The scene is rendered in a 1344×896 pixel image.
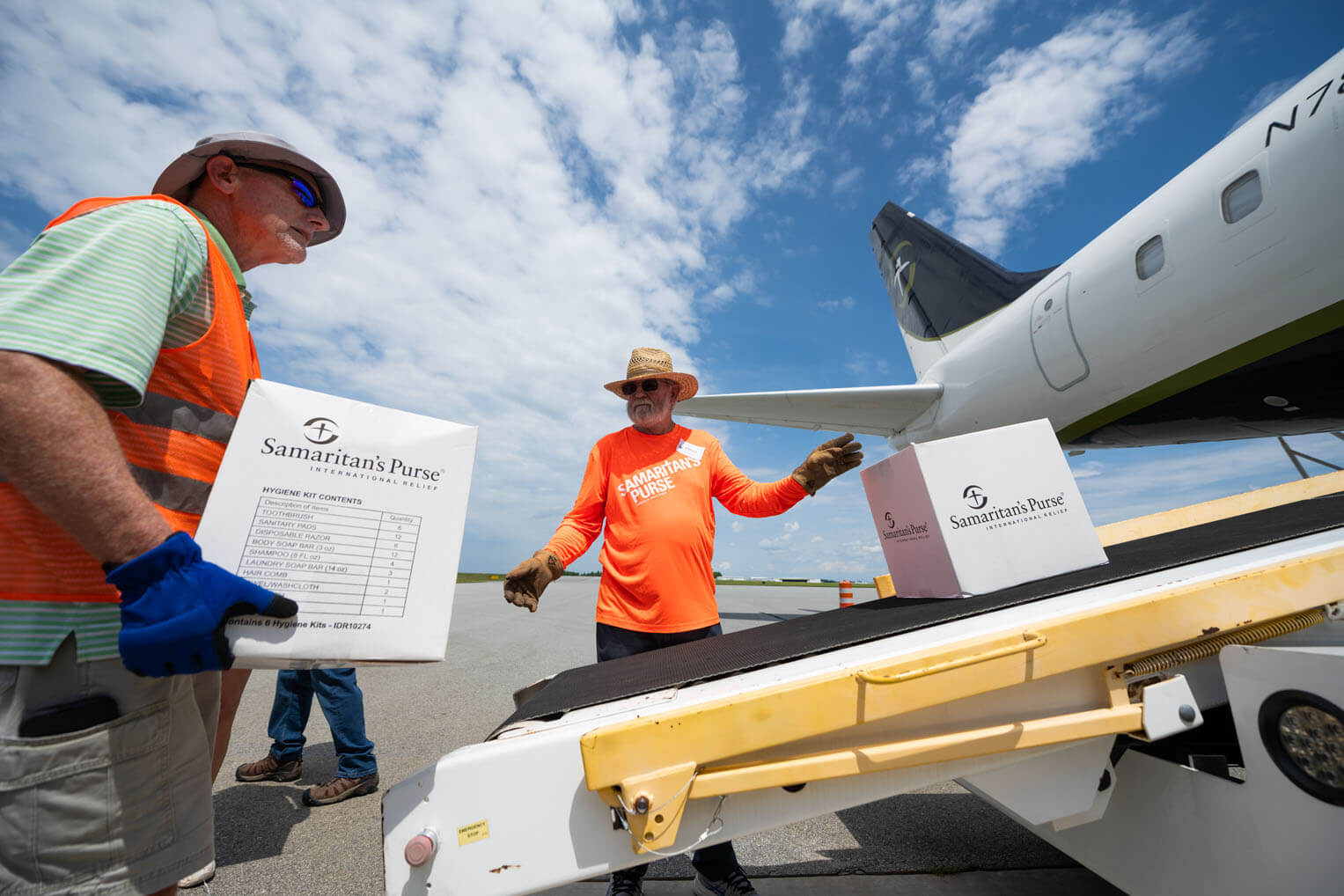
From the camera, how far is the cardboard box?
5.53 feet

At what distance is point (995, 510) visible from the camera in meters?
1.72

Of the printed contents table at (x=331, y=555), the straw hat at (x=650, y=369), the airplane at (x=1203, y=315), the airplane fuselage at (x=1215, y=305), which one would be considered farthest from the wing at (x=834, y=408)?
the printed contents table at (x=331, y=555)

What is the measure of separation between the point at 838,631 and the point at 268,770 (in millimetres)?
2987

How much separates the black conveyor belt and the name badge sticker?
0.77 meters

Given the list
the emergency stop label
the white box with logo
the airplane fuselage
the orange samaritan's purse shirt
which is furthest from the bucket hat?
the airplane fuselage

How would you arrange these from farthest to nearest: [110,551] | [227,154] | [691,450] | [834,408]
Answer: [834,408] → [691,450] → [227,154] → [110,551]

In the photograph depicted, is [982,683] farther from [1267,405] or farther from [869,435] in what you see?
[869,435]

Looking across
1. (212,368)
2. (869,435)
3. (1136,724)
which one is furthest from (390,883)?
(869,435)

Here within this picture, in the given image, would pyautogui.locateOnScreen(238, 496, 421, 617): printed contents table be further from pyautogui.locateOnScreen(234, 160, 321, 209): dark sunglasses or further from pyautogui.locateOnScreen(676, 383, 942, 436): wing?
pyautogui.locateOnScreen(676, 383, 942, 436): wing

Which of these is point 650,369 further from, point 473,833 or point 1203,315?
point 1203,315

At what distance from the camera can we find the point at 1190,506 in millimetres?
3184

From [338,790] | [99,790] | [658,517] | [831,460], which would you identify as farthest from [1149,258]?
[338,790]

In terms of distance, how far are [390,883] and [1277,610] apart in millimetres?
1804

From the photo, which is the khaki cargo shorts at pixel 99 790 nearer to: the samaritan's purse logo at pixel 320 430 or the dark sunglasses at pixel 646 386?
the samaritan's purse logo at pixel 320 430
